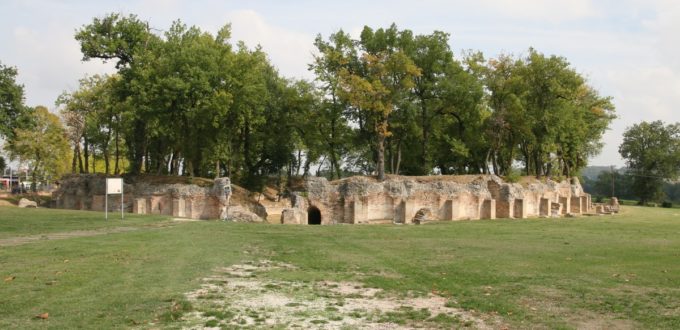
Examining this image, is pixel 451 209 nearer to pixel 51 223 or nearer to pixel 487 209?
pixel 487 209

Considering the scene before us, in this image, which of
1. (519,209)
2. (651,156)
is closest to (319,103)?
(519,209)

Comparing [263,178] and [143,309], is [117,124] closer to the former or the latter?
[263,178]

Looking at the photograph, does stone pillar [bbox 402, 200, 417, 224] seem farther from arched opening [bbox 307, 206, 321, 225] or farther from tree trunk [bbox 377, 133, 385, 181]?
arched opening [bbox 307, 206, 321, 225]

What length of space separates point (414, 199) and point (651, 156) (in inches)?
2463

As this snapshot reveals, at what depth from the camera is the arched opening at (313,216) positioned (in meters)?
42.4

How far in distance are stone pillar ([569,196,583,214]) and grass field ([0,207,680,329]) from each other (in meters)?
31.9

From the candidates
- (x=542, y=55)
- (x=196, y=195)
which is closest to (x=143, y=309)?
(x=196, y=195)

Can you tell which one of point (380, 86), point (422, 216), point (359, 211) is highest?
point (380, 86)

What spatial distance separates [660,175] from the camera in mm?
86938

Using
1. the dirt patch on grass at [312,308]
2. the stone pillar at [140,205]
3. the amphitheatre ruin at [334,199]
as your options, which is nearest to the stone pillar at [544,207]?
the amphitheatre ruin at [334,199]

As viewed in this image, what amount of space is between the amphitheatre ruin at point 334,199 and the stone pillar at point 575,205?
10472 mm

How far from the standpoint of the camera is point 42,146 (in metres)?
55.0

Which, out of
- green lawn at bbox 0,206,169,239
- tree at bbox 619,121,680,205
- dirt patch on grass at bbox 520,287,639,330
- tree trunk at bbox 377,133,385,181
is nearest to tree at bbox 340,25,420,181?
tree trunk at bbox 377,133,385,181

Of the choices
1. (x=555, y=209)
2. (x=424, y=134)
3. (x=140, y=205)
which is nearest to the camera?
(x=140, y=205)
